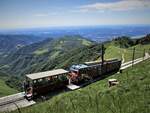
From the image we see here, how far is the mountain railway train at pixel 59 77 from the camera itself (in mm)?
32316

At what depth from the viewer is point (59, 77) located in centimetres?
3619

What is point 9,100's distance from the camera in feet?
102

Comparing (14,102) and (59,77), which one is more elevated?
(59,77)

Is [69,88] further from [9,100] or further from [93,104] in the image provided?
[93,104]

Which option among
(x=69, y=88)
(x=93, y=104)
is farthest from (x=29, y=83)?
(x=93, y=104)

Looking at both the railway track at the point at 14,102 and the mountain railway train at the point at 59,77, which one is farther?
the mountain railway train at the point at 59,77

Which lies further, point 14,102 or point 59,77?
point 59,77

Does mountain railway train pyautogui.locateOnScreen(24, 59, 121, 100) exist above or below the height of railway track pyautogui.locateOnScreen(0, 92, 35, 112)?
above

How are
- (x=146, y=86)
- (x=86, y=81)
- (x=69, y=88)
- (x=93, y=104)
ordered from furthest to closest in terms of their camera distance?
(x=86, y=81) < (x=69, y=88) < (x=146, y=86) < (x=93, y=104)

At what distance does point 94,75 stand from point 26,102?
60.4 feet

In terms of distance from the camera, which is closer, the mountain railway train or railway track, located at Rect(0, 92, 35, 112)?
railway track, located at Rect(0, 92, 35, 112)

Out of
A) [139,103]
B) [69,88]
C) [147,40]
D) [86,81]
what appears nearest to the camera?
[139,103]

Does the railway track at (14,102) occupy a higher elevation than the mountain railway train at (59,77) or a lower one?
lower

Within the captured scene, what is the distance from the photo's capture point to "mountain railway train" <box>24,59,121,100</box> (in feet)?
106
